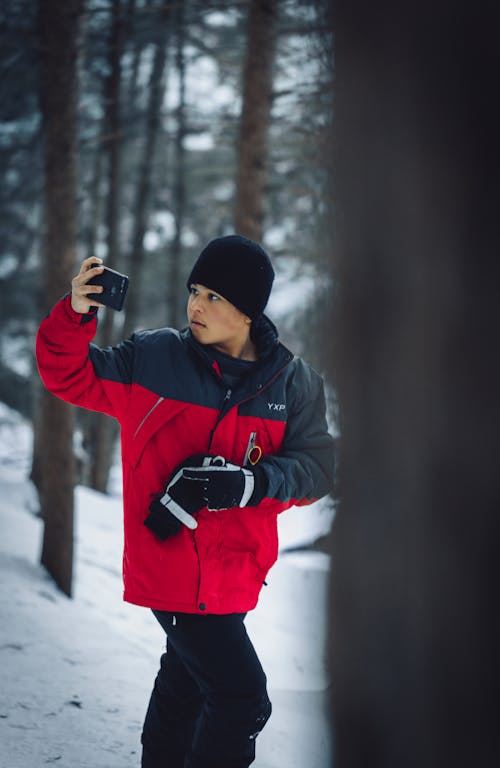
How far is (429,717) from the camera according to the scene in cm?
106

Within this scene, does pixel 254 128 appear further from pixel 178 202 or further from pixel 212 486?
pixel 178 202

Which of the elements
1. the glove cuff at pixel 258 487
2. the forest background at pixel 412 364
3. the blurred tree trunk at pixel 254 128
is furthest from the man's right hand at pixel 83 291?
the blurred tree trunk at pixel 254 128

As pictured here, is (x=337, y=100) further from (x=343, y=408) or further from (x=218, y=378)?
(x=218, y=378)

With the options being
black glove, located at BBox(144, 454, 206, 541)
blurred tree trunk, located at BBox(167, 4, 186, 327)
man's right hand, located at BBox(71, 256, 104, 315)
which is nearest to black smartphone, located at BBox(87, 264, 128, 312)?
man's right hand, located at BBox(71, 256, 104, 315)

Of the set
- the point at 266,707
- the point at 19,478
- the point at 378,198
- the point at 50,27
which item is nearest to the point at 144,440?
the point at 266,707

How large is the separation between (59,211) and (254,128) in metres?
1.84

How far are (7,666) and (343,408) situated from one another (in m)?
2.92

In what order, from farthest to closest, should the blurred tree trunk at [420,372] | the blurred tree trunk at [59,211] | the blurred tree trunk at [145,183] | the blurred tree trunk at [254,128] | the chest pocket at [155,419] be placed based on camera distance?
the blurred tree trunk at [145,183]
the blurred tree trunk at [254,128]
the blurred tree trunk at [59,211]
the chest pocket at [155,419]
the blurred tree trunk at [420,372]

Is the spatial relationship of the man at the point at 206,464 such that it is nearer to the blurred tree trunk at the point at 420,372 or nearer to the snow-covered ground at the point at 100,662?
the snow-covered ground at the point at 100,662

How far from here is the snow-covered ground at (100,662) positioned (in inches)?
110

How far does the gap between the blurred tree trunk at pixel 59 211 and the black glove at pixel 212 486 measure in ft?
11.5

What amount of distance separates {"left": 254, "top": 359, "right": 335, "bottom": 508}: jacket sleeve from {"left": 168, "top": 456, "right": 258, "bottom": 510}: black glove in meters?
0.11

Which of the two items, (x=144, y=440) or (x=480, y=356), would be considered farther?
(x=144, y=440)

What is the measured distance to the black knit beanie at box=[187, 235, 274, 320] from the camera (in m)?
2.14
